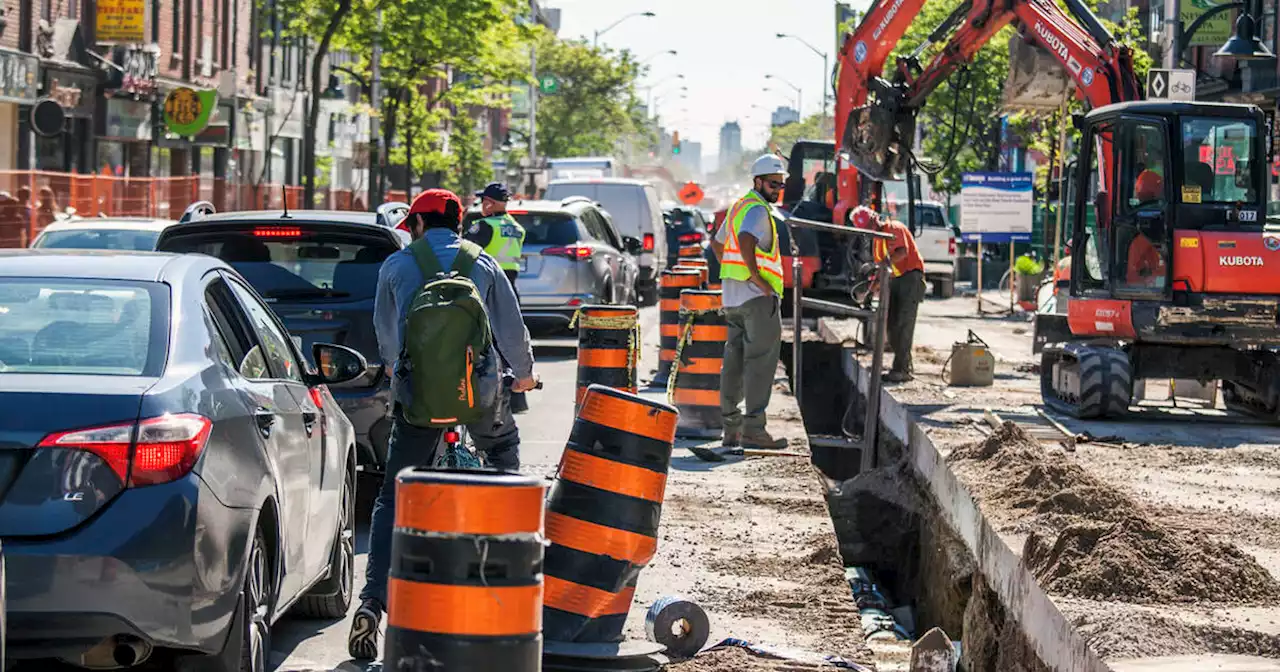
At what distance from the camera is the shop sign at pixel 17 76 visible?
3341 centimetres

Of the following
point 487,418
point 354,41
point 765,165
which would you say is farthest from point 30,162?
point 487,418

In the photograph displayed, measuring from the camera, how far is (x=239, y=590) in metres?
5.86

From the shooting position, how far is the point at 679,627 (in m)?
7.50

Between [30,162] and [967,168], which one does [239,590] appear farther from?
[967,168]

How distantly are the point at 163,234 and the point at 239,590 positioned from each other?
5125 millimetres

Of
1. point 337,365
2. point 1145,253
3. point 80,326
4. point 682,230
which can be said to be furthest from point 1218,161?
point 682,230

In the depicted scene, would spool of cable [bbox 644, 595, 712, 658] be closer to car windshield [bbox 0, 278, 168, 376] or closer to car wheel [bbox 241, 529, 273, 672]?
car wheel [bbox 241, 529, 273, 672]

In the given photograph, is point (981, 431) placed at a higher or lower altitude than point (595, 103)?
lower

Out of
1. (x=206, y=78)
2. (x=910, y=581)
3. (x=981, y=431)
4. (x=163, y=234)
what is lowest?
(x=910, y=581)

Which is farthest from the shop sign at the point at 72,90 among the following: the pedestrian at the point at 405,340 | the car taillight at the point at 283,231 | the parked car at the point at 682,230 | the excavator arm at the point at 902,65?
the pedestrian at the point at 405,340

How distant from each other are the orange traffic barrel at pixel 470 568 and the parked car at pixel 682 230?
38.4 meters

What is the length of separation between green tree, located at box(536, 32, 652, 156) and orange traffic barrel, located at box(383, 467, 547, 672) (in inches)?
3402

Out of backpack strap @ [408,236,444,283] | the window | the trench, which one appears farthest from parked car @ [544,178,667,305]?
the window

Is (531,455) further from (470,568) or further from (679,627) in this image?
(470,568)
